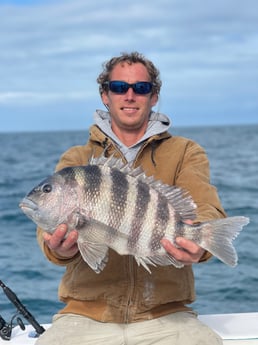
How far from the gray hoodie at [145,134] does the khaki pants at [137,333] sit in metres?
0.95

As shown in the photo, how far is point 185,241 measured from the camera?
3336mm

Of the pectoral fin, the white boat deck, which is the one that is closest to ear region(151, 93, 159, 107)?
the pectoral fin

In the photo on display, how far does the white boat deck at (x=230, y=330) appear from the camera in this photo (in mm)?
4199

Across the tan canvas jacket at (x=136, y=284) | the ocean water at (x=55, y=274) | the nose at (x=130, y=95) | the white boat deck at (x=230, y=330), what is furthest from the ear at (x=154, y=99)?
the ocean water at (x=55, y=274)

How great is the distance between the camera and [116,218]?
3.30 m

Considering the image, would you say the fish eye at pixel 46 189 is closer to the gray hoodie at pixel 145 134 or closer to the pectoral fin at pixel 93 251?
the pectoral fin at pixel 93 251

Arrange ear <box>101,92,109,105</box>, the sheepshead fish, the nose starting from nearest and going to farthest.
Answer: the sheepshead fish < the nose < ear <box>101,92,109,105</box>

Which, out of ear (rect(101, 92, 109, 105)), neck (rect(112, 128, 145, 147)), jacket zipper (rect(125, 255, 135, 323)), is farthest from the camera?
ear (rect(101, 92, 109, 105))

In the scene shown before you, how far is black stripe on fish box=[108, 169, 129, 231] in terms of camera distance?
3.30 meters

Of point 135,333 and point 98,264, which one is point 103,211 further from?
point 135,333

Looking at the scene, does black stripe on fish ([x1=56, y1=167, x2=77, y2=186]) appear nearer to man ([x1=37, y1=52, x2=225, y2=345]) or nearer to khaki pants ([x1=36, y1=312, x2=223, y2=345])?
man ([x1=37, y1=52, x2=225, y2=345])

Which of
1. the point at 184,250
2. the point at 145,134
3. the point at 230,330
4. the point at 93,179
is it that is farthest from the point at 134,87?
the point at 230,330

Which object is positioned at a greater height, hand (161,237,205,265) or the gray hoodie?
the gray hoodie

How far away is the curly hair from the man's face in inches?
1.4
